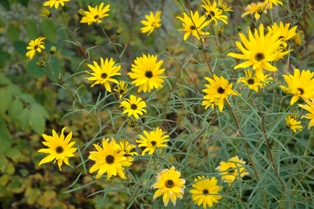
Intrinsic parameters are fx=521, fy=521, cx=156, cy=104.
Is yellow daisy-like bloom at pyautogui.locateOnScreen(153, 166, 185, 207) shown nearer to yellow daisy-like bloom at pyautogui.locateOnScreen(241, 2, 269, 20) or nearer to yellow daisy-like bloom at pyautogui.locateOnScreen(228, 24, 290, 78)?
yellow daisy-like bloom at pyautogui.locateOnScreen(228, 24, 290, 78)

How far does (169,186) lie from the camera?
135cm

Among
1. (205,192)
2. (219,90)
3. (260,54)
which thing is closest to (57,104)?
(205,192)

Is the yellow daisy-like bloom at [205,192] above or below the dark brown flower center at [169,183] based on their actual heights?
above

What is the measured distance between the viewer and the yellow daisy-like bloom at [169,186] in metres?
1.34

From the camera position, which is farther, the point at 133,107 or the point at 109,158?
the point at 133,107

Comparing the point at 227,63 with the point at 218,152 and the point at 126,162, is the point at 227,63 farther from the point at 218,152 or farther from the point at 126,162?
the point at 126,162

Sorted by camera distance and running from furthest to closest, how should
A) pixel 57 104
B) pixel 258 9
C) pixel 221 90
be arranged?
1. pixel 57 104
2. pixel 258 9
3. pixel 221 90

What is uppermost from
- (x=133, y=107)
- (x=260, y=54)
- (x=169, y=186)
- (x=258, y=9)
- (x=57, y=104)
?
(x=57, y=104)

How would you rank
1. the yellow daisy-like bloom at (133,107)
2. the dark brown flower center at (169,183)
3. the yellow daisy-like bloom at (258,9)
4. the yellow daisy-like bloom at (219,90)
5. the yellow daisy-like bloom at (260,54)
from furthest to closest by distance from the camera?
the yellow daisy-like bloom at (258,9) → the yellow daisy-like bloom at (133,107) → the dark brown flower center at (169,183) → the yellow daisy-like bloom at (219,90) → the yellow daisy-like bloom at (260,54)

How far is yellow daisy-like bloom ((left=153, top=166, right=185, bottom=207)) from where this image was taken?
1337 millimetres

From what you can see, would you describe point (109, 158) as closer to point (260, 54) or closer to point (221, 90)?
point (221, 90)

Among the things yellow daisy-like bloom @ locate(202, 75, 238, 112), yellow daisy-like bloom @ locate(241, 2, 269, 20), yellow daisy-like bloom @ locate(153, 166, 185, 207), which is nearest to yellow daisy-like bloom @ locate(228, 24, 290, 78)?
yellow daisy-like bloom @ locate(202, 75, 238, 112)

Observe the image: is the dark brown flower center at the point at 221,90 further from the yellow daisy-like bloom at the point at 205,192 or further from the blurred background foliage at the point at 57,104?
the blurred background foliage at the point at 57,104

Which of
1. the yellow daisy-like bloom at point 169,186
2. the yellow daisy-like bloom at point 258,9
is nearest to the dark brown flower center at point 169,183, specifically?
the yellow daisy-like bloom at point 169,186
